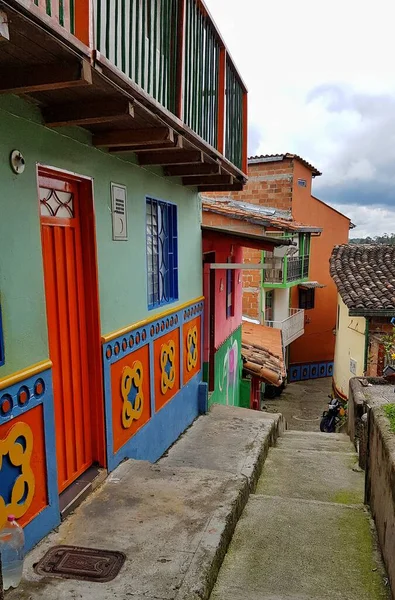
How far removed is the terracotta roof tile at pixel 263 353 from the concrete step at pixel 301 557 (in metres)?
7.20

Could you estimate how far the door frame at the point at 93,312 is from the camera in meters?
4.14

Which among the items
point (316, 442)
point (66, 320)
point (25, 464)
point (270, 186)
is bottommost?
point (316, 442)

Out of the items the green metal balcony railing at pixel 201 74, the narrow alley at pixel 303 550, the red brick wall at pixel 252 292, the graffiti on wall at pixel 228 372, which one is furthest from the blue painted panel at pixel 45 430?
the red brick wall at pixel 252 292

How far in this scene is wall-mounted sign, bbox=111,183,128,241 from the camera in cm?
454

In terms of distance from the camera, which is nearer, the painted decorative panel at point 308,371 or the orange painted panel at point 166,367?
the orange painted panel at point 166,367

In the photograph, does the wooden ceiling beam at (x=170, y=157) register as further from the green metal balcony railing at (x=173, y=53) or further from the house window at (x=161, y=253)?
the house window at (x=161, y=253)

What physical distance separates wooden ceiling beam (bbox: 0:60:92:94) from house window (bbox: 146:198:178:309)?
9.91 feet

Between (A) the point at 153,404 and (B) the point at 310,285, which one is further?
(B) the point at 310,285

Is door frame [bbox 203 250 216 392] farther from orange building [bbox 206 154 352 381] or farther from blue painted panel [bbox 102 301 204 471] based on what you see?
orange building [bbox 206 154 352 381]

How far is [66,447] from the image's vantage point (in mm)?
3961

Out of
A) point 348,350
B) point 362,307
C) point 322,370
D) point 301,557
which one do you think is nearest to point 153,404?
point 301,557

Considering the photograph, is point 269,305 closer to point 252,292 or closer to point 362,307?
point 252,292

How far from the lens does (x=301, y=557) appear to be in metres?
3.45

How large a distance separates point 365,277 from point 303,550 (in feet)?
41.8
